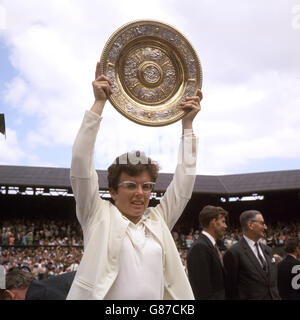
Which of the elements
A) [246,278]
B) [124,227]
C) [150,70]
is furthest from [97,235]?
[246,278]

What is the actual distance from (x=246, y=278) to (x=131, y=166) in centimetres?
287

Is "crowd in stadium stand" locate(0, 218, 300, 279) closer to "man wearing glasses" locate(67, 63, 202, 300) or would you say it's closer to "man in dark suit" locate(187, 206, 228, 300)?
"man in dark suit" locate(187, 206, 228, 300)

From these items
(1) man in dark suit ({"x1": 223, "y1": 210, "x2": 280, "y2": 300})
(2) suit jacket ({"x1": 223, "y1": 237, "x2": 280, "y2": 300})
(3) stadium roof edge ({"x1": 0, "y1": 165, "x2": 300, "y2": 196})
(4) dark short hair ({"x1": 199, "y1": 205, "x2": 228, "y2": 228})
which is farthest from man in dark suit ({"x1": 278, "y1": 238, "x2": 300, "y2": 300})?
(3) stadium roof edge ({"x1": 0, "y1": 165, "x2": 300, "y2": 196})

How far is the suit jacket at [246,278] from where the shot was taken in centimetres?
461

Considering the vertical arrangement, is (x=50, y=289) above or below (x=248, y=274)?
above

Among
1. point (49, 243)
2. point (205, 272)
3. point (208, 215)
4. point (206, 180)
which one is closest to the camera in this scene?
point (205, 272)

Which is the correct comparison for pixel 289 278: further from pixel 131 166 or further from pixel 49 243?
pixel 49 243

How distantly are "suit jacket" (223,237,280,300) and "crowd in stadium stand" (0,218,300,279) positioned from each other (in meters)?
7.79

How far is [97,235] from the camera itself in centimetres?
220

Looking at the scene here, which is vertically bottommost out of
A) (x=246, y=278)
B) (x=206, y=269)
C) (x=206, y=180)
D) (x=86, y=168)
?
(x=246, y=278)

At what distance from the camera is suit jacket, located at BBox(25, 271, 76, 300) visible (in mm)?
2566

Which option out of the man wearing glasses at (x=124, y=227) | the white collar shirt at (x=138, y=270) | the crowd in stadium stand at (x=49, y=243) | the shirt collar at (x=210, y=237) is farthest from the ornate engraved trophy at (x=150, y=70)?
the crowd in stadium stand at (x=49, y=243)
